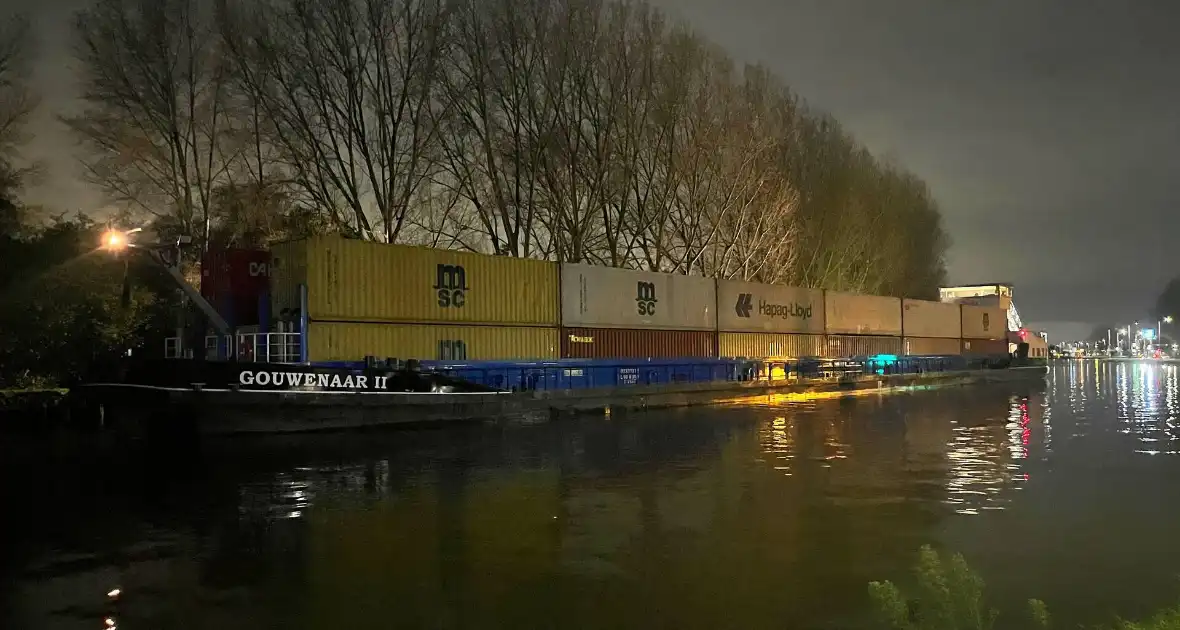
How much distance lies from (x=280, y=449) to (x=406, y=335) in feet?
16.0

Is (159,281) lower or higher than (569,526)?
higher

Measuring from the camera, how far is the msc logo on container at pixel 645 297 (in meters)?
29.1

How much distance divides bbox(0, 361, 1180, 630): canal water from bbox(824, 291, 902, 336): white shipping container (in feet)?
75.9

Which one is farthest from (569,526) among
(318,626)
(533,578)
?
(318,626)

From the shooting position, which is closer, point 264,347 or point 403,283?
point 264,347

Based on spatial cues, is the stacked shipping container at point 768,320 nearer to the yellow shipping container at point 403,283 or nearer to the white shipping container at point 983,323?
the yellow shipping container at point 403,283

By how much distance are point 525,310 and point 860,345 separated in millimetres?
25117

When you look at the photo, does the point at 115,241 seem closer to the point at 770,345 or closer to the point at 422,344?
the point at 422,344

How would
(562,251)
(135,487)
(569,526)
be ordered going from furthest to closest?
1. (562,251)
2. (135,487)
3. (569,526)

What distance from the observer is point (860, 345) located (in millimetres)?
43719

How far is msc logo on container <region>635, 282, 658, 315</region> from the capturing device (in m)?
29.1

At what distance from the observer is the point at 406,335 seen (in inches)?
827

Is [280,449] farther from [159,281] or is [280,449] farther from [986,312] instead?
[986,312]

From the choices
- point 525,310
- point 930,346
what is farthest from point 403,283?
point 930,346
